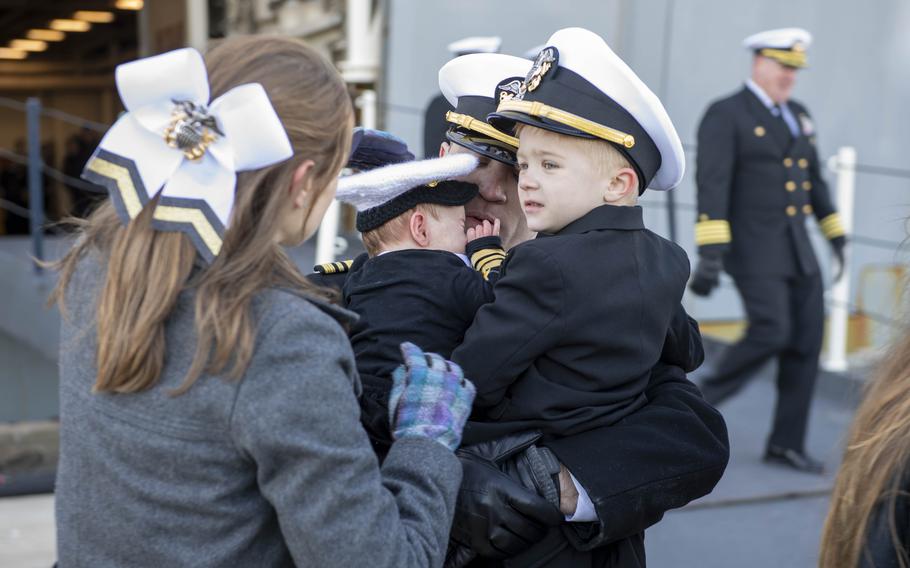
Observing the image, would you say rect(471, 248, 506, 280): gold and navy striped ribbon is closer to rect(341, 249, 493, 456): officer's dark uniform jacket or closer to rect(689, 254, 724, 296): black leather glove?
rect(341, 249, 493, 456): officer's dark uniform jacket

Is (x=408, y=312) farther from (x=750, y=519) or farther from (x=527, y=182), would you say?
(x=750, y=519)

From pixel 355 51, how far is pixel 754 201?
9.91 ft

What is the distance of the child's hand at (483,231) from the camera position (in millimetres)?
1907

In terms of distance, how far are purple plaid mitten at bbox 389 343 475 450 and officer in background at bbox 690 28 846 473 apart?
11.5ft

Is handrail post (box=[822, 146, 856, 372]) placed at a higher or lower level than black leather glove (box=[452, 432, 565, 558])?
lower

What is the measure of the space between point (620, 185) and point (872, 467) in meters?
0.63

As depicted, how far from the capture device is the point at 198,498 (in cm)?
133

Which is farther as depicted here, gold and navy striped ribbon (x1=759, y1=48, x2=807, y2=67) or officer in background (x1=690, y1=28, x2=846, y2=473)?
gold and navy striped ribbon (x1=759, y1=48, x2=807, y2=67)

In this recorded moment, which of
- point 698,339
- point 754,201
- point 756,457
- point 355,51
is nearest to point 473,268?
point 698,339

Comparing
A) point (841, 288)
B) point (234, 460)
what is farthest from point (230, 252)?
point (841, 288)

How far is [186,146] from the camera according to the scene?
1.33 metres

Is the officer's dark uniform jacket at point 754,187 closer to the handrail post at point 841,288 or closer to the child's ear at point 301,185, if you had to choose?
the handrail post at point 841,288

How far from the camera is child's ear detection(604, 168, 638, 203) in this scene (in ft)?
5.66

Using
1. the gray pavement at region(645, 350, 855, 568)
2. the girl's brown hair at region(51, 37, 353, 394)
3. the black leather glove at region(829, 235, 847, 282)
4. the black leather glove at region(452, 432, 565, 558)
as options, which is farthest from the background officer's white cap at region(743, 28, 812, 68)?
the girl's brown hair at region(51, 37, 353, 394)
